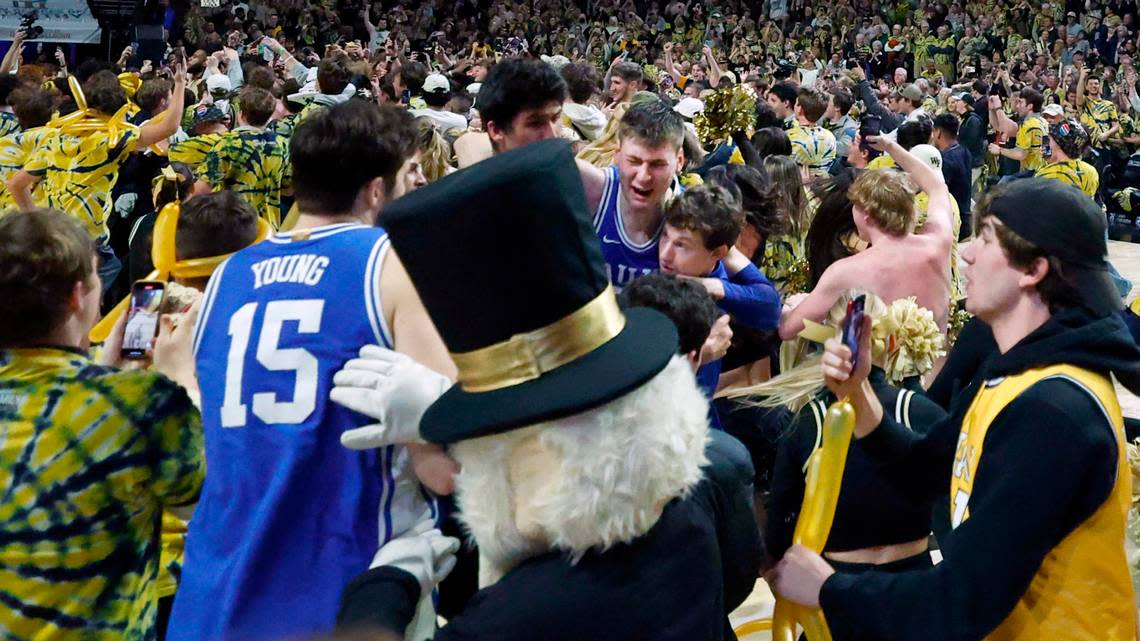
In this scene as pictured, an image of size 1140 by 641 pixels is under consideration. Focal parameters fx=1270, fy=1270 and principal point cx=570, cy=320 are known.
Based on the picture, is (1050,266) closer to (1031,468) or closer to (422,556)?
(1031,468)

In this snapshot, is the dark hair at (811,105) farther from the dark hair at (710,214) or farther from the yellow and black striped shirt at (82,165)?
the dark hair at (710,214)

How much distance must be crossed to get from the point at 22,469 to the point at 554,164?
48.8 inches

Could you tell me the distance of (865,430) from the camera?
8.60 feet

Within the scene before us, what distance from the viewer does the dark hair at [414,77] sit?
9570 millimetres

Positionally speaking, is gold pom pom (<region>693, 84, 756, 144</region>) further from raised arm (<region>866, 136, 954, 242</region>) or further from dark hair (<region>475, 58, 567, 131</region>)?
dark hair (<region>475, 58, 567, 131</region>)

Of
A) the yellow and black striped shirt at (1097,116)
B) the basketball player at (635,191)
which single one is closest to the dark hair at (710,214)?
the basketball player at (635,191)

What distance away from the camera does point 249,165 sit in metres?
7.01

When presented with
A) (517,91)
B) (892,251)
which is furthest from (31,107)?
(892,251)

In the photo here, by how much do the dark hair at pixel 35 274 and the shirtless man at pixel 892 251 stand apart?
2.67 meters

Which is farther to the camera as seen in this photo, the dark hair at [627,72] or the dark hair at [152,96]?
the dark hair at [627,72]

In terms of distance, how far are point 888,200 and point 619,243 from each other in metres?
1.11

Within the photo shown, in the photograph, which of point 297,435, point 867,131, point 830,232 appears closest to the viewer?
point 297,435

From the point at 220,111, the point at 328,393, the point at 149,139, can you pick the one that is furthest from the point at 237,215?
the point at 220,111

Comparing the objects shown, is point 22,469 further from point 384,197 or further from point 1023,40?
point 1023,40
